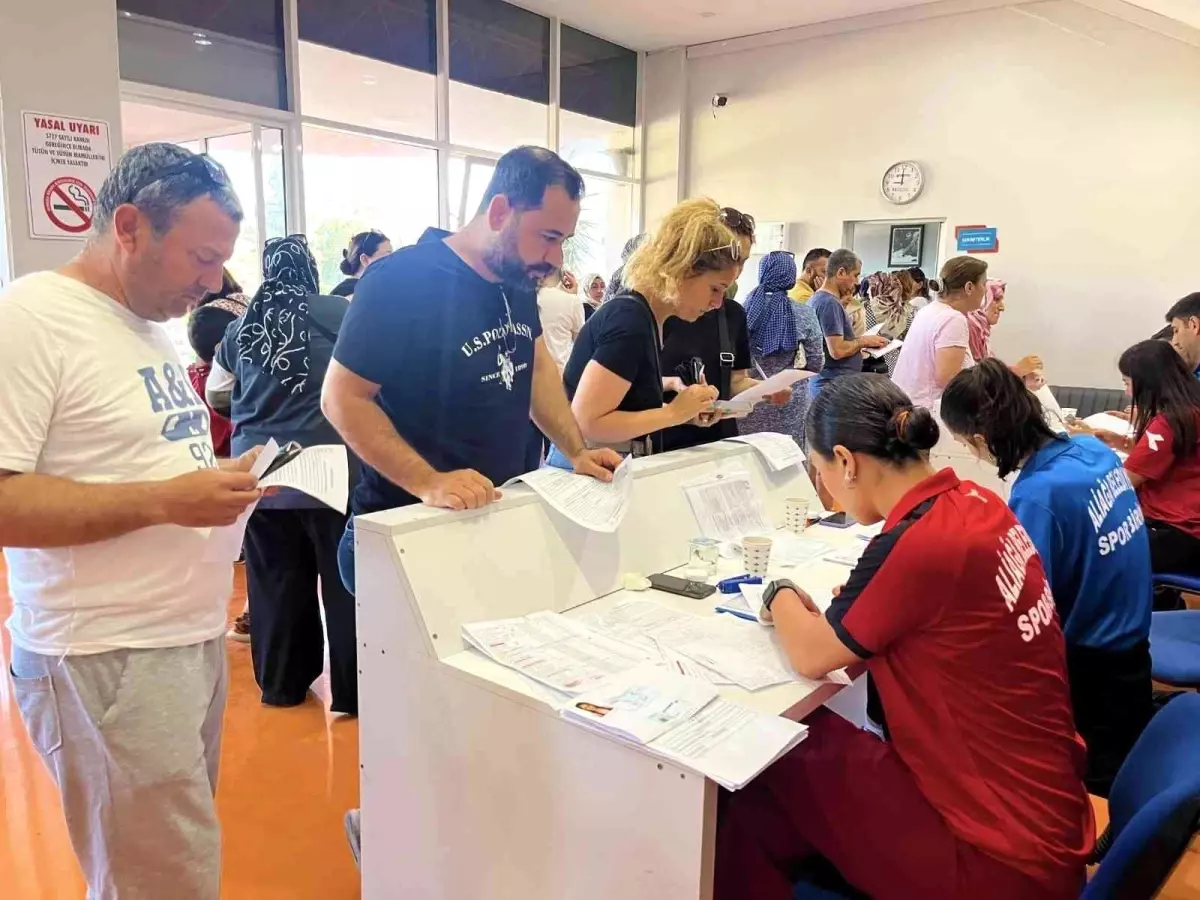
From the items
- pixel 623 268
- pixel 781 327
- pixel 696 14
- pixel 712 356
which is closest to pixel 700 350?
pixel 712 356

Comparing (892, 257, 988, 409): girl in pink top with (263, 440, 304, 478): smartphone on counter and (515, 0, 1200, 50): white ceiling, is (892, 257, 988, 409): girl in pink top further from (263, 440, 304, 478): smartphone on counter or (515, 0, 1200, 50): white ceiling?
(515, 0, 1200, 50): white ceiling

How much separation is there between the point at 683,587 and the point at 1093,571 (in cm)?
86

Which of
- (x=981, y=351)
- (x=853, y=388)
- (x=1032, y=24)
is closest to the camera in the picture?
(x=853, y=388)

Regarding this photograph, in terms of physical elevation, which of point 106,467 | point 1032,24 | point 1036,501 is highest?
point 1032,24

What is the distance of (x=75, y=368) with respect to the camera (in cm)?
114

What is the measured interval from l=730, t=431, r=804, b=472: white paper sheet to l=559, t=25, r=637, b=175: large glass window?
6102 millimetres

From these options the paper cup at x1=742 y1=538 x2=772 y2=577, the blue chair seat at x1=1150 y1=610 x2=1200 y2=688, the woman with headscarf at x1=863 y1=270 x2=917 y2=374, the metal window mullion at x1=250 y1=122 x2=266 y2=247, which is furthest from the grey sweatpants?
the woman with headscarf at x1=863 y1=270 x2=917 y2=374

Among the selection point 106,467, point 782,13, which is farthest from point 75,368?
point 782,13

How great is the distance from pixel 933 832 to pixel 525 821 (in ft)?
2.04

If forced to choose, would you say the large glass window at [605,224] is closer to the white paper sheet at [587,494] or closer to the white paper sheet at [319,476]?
the white paper sheet at [587,494]

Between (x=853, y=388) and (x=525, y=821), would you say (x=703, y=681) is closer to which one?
(x=525, y=821)

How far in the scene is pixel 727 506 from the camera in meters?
2.26

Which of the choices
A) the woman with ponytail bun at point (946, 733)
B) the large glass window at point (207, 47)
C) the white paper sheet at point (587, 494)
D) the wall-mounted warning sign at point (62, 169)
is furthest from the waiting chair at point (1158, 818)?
the large glass window at point (207, 47)

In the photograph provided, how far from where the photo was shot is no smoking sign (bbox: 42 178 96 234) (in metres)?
4.23
